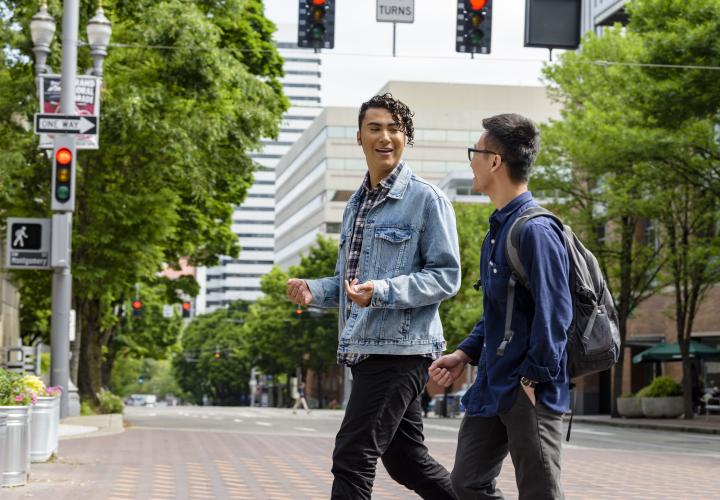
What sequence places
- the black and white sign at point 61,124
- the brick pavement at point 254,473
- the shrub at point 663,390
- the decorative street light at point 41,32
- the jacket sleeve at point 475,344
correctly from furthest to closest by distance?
the shrub at point 663,390 < the decorative street light at point 41,32 < the black and white sign at point 61,124 < the brick pavement at point 254,473 < the jacket sleeve at point 475,344

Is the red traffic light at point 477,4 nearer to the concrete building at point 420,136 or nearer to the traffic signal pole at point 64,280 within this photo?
the traffic signal pole at point 64,280

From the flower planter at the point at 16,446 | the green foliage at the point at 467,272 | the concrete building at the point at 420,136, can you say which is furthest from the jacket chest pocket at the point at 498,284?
the concrete building at the point at 420,136

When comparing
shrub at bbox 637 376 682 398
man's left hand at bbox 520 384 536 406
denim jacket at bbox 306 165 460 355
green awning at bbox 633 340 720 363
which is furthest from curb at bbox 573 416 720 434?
man's left hand at bbox 520 384 536 406

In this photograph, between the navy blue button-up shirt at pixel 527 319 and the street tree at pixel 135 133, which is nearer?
the navy blue button-up shirt at pixel 527 319

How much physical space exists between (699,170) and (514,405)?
29.7 m

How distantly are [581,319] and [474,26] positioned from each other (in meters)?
11.5

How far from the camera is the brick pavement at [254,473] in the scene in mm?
10844

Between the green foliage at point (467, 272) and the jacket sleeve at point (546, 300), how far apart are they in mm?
45445

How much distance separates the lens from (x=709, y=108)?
27766mm

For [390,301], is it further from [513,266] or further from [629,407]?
[629,407]

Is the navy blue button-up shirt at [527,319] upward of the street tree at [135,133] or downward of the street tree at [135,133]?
downward

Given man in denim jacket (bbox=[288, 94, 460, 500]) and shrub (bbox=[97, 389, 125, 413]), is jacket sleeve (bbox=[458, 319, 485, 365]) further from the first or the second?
shrub (bbox=[97, 389, 125, 413])

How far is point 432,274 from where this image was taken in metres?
5.18

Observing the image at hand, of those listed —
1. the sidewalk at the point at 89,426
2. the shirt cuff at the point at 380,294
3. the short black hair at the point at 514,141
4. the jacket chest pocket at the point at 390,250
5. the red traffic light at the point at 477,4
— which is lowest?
the sidewalk at the point at 89,426
